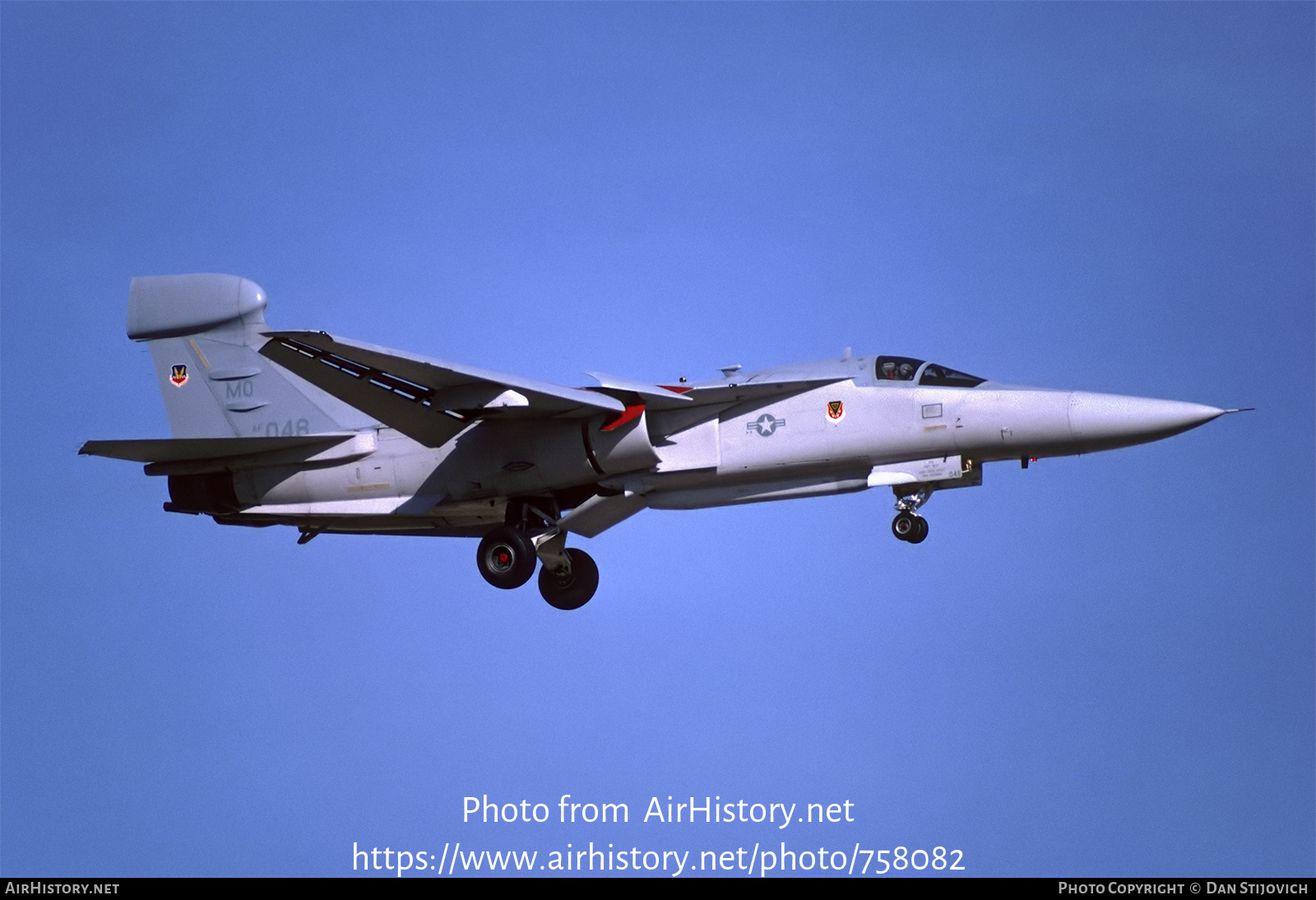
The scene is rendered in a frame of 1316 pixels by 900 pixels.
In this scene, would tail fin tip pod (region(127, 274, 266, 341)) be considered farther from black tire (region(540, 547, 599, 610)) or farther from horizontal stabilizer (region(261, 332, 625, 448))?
black tire (region(540, 547, 599, 610))

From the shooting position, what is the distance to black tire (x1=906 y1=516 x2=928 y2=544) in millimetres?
20641

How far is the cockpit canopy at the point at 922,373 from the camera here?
67.7ft

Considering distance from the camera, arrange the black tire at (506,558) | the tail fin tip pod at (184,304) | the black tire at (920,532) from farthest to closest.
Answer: the tail fin tip pod at (184,304) < the black tire at (506,558) < the black tire at (920,532)

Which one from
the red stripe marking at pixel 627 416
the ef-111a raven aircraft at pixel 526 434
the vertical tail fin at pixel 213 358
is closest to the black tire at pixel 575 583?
the ef-111a raven aircraft at pixel 526 434

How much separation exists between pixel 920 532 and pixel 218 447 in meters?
9.16

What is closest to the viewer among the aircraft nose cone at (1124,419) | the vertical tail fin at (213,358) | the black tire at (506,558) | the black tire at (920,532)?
the aircraft nose cone at (1124,419)

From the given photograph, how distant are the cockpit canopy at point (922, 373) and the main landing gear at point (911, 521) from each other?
4.37 ft

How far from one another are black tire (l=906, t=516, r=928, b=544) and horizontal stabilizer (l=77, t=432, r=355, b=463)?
741 centimetres

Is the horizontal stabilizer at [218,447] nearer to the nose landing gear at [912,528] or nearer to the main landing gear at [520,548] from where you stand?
the main landing gear at [520,548]

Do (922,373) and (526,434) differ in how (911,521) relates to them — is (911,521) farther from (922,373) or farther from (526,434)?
(526,434)

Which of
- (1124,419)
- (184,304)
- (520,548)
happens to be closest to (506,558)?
(520,548)

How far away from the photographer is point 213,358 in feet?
76.3

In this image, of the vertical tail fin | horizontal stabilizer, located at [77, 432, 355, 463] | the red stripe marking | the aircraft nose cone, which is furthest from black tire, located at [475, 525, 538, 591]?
the aircraft nose cone

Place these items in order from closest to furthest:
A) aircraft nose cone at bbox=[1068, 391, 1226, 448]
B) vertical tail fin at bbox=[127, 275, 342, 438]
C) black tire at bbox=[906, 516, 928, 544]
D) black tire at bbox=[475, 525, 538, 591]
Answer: aircraft nose cone at bbox=[1068, 391, 1226, 448] < black tire at bbox=[906, 516, 928, 544] < black tire at bbox=[475, 525, 538, 591] < vertical tail fin at bbox=[127, 275, 342, 438]
